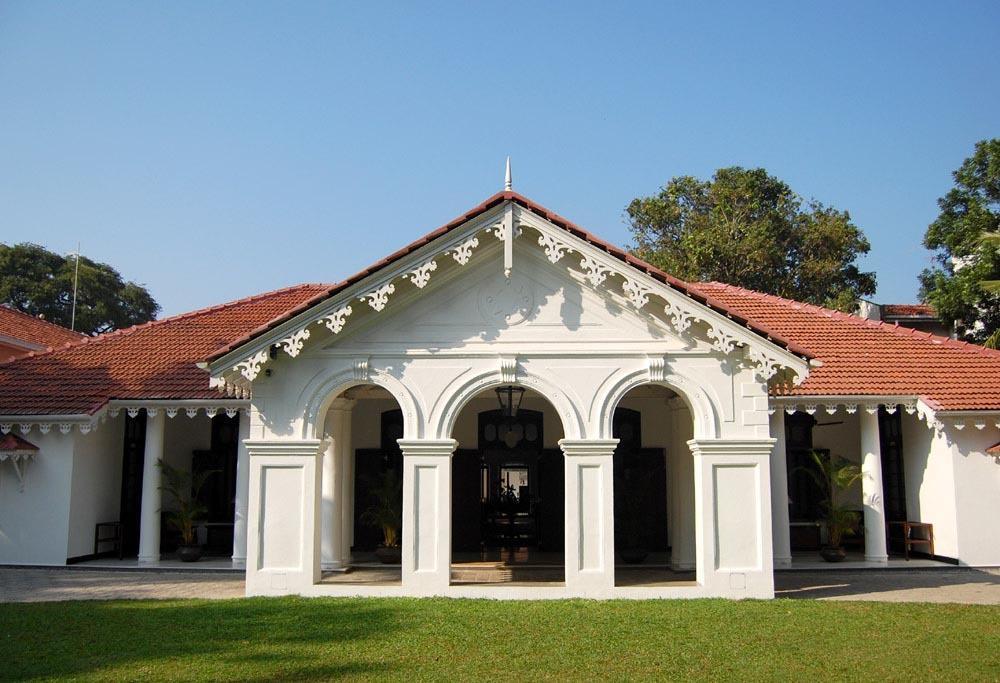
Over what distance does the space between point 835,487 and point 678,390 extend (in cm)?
711

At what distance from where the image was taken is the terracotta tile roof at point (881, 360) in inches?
611

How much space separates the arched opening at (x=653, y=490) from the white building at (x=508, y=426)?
0.17ft

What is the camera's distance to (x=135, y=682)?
298 inches

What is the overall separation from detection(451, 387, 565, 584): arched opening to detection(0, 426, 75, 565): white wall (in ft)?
23.0

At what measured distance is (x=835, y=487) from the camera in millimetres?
17344

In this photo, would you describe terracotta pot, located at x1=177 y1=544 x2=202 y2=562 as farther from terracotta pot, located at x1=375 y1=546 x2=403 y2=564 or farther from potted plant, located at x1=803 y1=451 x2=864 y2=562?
potted plant, located at x1=803 y1=451 x2=864 y2=562

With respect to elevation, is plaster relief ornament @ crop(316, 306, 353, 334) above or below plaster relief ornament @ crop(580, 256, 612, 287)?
below

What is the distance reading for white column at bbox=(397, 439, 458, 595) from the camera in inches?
460

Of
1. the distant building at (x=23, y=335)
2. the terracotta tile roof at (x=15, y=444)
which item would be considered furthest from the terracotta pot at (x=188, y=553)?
the distant building at (x=23, y=335)

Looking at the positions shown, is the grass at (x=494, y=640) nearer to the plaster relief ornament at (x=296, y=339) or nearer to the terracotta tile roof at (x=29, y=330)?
the plaster relief ornament at (x=296, y=339)

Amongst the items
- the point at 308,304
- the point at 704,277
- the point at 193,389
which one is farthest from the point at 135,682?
the point at 704,277

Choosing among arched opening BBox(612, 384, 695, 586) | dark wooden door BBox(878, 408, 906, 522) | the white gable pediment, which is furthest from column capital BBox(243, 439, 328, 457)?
dark wooden door BBox(878, 408, 906, 522)

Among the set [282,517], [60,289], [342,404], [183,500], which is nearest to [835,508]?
[342,404]

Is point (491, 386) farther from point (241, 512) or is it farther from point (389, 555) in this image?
point (241, 512)
